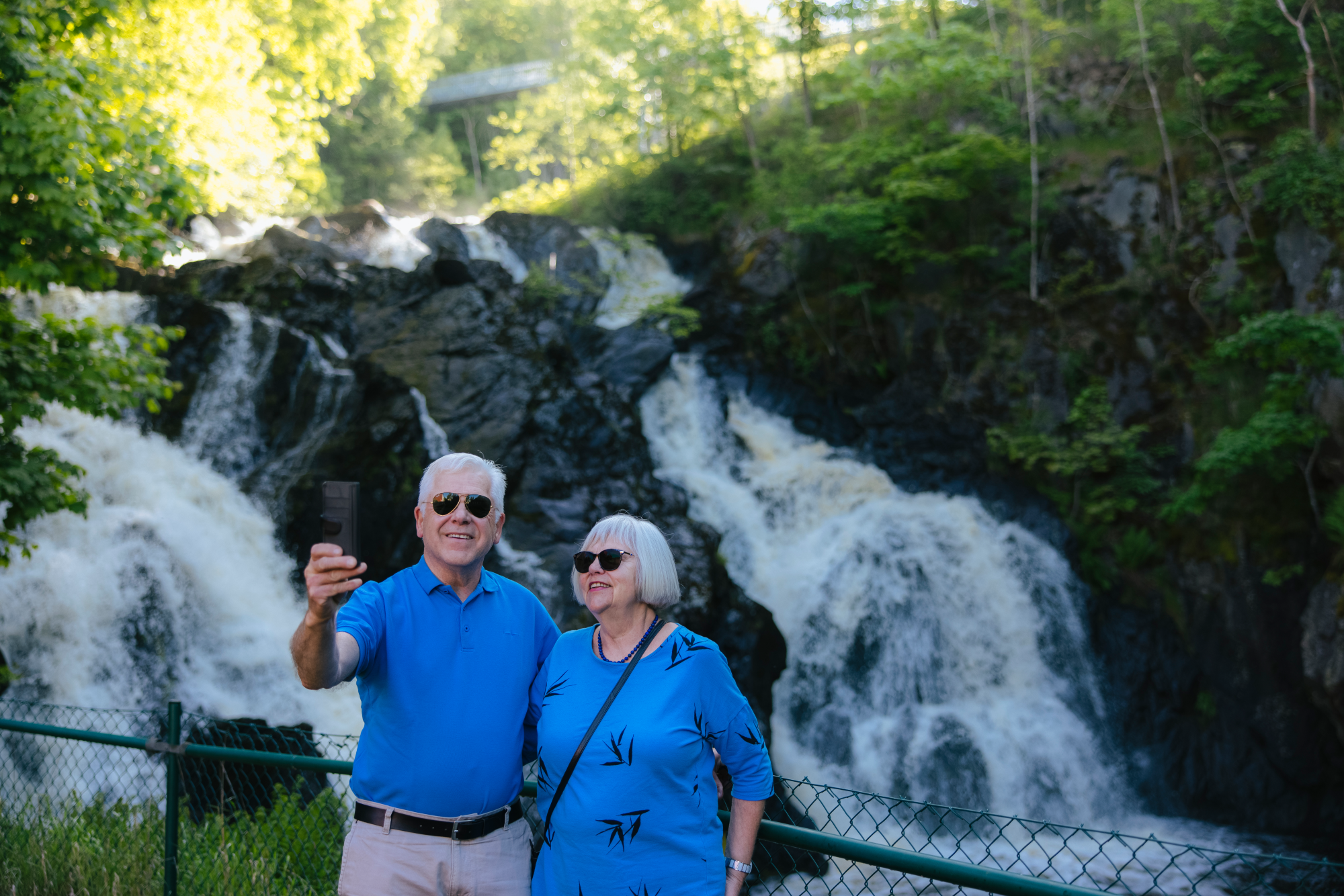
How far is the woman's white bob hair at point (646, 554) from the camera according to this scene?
6.97ft

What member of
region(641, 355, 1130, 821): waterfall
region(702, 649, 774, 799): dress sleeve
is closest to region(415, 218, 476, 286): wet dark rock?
region(641, 355, 1130, 821): waterfall

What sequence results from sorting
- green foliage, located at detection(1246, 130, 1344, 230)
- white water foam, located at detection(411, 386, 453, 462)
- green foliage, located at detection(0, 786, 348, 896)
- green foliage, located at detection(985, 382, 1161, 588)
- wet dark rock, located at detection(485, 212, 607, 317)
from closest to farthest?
1. green foliage, located at detection(0, 786, 348, 896)
2. white water foam, located at detection(411, 386, 453, 462)
3. green foliage, located at detection(1246, 130, 1344, 230)
4. green foliage, located at detection(985, 382, 1161, 588)
5. wet dark rock, located at detection(485, 212, 607, 317)

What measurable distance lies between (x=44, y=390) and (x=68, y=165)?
146cm

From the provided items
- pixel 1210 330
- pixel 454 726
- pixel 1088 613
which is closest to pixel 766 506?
pixel 1088 613

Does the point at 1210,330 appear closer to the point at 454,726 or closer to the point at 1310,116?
the point at 1310,116

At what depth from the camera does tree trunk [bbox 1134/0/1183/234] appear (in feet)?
42.8

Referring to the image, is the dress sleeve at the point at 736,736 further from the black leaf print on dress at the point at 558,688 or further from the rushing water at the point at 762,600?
the rushing water at the point at 762,600

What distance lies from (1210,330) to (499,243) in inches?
514

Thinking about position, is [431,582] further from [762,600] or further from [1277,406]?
[1277,406]

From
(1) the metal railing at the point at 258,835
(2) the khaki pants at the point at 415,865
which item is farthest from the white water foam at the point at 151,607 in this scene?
(2) the khaki pants at the point at 415,865

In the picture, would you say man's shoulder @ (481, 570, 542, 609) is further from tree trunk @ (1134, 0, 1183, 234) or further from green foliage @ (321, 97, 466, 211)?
green foliage @ (321, 97, 466, 211)

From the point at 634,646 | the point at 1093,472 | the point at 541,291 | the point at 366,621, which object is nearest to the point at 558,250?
the point at 541,291

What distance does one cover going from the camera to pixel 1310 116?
11797 millimetres

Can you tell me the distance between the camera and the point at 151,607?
27.0 feet
